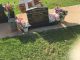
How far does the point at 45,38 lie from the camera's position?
1001cm

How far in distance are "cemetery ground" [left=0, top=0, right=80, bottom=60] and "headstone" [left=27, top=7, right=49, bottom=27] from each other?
1.79 feet

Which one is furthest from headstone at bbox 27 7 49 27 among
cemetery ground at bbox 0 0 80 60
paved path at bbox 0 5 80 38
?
cemetery ground at bbox 0 0 80 60

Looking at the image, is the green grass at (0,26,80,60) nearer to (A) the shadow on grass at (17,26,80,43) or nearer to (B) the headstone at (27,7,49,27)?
(A) the shadow on grass at (17,26,80,43)

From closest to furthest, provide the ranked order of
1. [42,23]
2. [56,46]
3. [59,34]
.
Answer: [56,46]
[59,34]
[42,23]

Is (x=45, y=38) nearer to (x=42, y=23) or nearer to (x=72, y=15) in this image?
(x=42, y=23)

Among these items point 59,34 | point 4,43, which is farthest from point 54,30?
point 4,43

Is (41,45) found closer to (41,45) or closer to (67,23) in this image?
(41,45)

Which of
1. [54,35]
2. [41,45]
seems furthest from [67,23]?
[41,45]

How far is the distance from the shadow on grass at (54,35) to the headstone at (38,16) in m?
0.55

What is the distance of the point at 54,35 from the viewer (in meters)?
10.2

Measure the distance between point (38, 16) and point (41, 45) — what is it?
5.23 ft

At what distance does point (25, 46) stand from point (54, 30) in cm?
152

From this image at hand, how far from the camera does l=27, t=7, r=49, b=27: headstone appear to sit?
10.7 meters

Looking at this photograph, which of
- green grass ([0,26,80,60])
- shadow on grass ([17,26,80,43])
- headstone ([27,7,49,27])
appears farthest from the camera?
headstone ([27,7,49,27])
